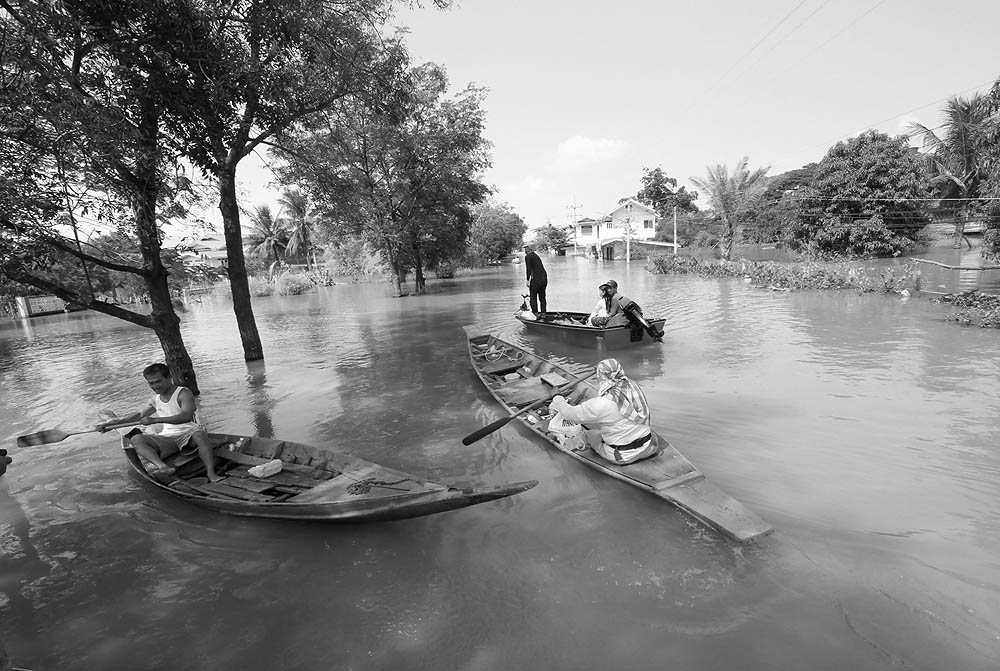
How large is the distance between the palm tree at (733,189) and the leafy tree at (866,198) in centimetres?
688

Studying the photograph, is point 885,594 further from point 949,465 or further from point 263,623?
point 263,623

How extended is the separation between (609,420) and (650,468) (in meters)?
0.63

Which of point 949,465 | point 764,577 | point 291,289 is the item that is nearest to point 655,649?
point 764,577

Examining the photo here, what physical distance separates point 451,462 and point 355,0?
8.15 metres

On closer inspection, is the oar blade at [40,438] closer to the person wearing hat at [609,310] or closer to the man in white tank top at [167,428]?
the man in white tank top at [167,428]

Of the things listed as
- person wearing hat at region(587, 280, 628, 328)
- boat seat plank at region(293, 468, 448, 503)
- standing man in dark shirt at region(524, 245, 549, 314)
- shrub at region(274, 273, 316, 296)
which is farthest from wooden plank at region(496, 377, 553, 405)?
shrub at region(274, 273, 316, 296)

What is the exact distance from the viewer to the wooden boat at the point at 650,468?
4.13m

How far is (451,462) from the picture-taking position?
6281 millimetres

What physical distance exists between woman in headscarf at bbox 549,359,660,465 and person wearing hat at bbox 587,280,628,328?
625 centimetres

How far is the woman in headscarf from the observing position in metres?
5.05

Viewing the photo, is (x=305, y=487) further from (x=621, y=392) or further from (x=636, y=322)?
(x=636, y=322)

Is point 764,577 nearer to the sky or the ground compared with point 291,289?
nearer to the ground

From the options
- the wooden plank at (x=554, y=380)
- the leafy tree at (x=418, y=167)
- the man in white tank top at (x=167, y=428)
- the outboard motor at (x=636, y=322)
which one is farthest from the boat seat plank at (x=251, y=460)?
the leafy tree at (x=418, y=167)

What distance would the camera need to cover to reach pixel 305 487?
5059mm
